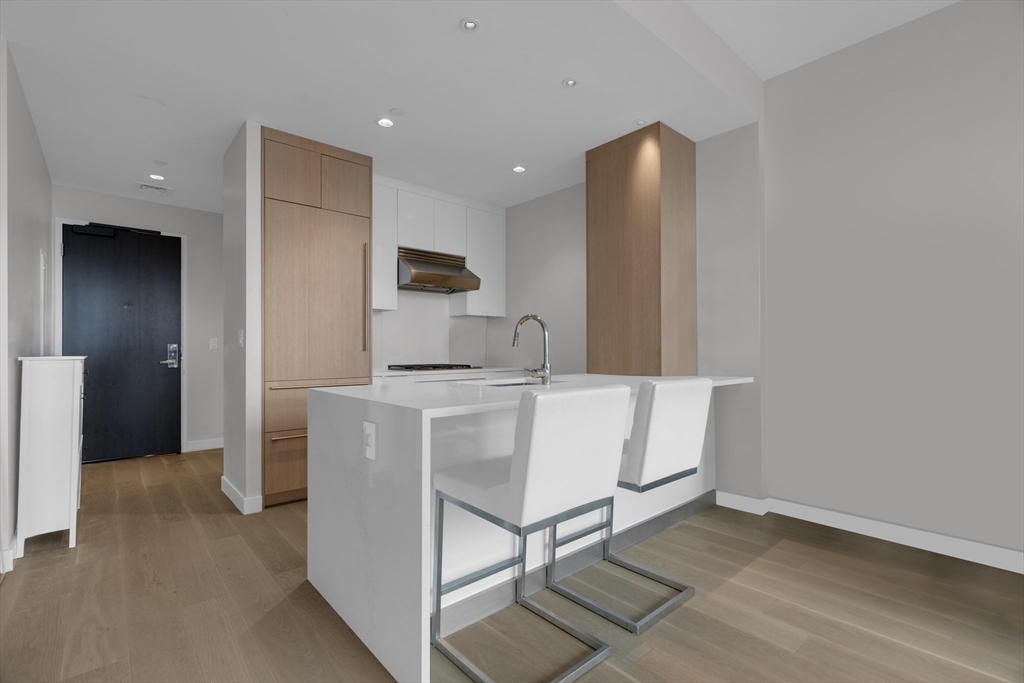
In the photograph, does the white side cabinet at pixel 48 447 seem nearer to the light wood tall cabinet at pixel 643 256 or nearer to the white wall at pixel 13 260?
the white wall at pixel 13 260

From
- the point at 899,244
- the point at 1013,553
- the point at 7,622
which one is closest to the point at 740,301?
the point at 899,244

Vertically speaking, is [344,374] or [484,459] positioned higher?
[344,374]

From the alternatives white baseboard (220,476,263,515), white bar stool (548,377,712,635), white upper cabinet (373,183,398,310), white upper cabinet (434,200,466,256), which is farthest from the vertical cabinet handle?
white bar stool (548,377,712,635)

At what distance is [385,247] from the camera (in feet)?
13.6

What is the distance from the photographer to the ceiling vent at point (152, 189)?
4273 mm

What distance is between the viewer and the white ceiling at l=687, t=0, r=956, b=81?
247 cm

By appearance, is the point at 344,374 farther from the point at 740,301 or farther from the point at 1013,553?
the point at 1013,553

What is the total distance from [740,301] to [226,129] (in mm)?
3475

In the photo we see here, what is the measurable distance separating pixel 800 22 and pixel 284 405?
3691 millimetres

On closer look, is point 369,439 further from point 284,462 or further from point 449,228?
point 449,228

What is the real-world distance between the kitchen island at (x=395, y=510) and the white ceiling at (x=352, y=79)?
1615mm

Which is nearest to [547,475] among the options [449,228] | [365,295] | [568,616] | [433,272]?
[568,616]

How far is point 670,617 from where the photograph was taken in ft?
6.18

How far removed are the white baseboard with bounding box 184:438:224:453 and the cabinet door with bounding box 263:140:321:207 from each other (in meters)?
3.06
